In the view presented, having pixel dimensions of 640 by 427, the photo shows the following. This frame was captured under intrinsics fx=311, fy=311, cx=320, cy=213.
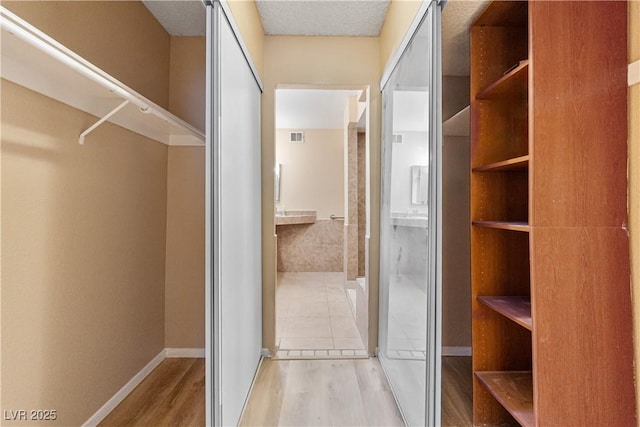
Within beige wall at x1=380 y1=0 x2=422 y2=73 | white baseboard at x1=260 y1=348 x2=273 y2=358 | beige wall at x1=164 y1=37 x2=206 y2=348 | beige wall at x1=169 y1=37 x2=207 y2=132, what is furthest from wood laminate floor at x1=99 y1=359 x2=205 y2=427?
beige wall at x1=380 y1=0 x2=422 y2=73

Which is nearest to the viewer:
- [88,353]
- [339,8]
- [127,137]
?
[88,353]

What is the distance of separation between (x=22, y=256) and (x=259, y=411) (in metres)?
1.40

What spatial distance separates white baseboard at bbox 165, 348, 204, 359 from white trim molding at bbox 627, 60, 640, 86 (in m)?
2.85

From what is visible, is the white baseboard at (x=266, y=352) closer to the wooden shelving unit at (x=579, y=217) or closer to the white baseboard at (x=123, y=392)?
the white baseboard at (x=123, y=392)

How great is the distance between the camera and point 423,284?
149cm

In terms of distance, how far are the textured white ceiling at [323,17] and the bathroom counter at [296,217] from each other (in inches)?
112

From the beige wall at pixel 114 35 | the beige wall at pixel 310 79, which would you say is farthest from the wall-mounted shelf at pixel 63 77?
the beige wall at pixel 310 79

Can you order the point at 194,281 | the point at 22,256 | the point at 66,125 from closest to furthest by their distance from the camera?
the point at 22,256 → the point at 66,125 → the point at 194,281

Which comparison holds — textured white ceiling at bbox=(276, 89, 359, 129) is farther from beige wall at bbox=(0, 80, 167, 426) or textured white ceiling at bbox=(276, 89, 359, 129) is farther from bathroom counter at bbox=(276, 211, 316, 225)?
beige wall at bbox=(0, 80, 167, 426)

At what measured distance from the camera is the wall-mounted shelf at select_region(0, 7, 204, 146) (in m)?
0.95

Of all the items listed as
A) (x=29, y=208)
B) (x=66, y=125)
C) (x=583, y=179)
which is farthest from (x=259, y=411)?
(x=583, y=179)

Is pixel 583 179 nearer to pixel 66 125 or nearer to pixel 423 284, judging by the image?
pixel 423 284

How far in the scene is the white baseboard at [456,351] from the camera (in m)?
2.57

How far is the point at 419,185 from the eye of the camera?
61.3 inches
